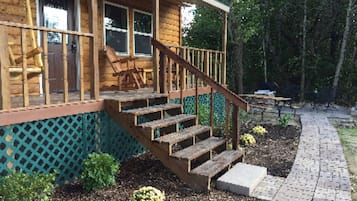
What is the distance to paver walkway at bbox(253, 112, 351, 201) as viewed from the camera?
3.52m

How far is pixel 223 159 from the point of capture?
13.8 feet

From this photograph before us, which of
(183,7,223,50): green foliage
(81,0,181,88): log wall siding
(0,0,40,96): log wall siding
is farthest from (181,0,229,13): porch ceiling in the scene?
(183,7,223,50): green foliage

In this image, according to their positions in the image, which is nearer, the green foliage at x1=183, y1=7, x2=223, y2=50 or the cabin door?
the cabin door

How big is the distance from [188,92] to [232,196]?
11.1ft

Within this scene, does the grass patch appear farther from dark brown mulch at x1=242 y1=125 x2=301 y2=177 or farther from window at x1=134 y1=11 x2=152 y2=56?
window at x1=134 y1=11 x2=152 y2=56

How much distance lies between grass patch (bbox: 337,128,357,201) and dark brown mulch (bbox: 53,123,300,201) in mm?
833

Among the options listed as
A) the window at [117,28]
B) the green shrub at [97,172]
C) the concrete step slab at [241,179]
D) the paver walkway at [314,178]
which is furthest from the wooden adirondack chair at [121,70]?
the paver walkway at [314,178]

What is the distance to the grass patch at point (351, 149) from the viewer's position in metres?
4.12

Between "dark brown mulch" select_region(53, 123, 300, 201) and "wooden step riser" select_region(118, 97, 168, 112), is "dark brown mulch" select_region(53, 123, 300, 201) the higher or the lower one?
the lower one

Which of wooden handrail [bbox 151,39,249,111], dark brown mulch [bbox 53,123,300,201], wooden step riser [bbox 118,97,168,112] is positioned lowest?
dark brown mulch [bbox 53,123,300,201]

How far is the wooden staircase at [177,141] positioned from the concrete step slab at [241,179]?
0.39 ft

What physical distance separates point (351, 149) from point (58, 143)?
503cm

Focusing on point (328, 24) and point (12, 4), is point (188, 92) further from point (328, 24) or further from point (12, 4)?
point (328, 24)

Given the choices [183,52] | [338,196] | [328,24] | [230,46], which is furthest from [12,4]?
[328,24]
